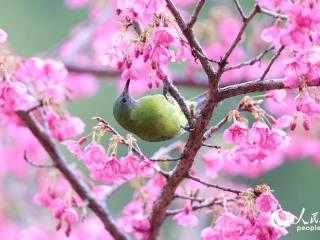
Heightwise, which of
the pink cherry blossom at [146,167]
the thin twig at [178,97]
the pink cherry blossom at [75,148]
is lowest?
the pink cherry blossom at [146,167]

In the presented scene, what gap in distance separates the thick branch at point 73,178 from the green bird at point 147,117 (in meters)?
0.40

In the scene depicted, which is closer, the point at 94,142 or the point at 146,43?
the point at 146,43

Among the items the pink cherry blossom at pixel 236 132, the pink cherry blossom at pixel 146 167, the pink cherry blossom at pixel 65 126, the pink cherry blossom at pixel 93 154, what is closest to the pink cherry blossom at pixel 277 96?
the pink cherry blossom at pixel 236 132

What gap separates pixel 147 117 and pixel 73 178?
47 cm

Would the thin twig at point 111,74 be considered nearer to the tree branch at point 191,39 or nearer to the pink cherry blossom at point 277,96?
the pink cherry blossom at point 277,96

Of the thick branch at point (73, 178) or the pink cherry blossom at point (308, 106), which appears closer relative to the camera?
the pink cherry blossom at point (308, 106)

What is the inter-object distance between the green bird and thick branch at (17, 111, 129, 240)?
15.7 inches

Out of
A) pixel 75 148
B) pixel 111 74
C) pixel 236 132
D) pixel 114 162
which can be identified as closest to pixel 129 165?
pixel 114 162

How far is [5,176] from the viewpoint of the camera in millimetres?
5051

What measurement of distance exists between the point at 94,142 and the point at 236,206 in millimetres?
470

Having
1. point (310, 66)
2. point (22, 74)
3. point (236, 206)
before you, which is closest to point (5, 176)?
point (22, 74)

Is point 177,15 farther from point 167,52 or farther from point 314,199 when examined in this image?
point 314,199

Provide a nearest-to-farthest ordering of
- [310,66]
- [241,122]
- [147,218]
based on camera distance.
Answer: [310,66]
[241,122]
[147,218]

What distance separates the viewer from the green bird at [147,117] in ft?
6.14
